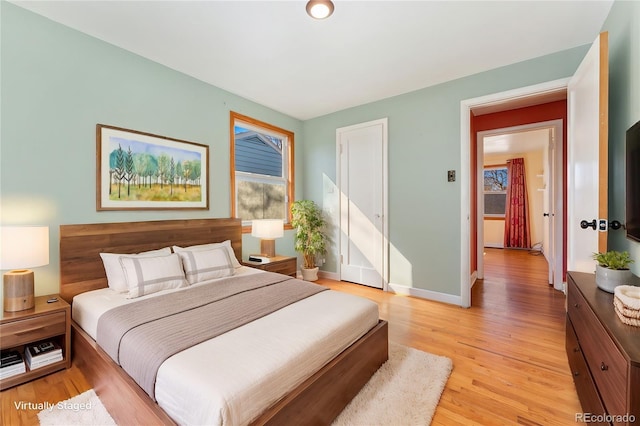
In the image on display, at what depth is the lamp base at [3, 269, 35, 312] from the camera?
71.9 inches

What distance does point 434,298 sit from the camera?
3408 millimetres

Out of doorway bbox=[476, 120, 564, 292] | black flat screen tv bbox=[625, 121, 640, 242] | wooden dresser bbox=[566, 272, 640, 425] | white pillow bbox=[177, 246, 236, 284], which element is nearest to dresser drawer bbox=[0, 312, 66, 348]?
white pillow bbox=[177, 246, 236, 284]

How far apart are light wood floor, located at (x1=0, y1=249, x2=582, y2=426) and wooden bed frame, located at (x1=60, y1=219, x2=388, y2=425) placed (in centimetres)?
42

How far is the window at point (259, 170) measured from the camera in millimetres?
3682

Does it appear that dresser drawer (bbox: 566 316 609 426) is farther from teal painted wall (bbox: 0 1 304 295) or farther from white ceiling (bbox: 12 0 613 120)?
teal painted wall (bbox: 0 1 304 295)

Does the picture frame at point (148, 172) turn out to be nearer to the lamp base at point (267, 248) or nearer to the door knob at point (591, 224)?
the lamp base at point (267, 248)

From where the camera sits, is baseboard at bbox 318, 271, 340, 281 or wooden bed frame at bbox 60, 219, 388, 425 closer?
wooden bed frame at bbox 60, 219, 388, 425

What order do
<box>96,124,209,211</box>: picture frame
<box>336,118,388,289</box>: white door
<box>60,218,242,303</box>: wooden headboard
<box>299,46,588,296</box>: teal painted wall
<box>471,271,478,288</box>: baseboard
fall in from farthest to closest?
<box>471,271,478,288</box>: baseboard
<box>336,118,388,289</box>: white door
<box>299,46,588,296</box>: teal painted wall
<box>96,124,209,211</box>: picture frame
<box>60,218,242,303</box>: wooden headboard

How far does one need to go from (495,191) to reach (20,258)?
9.06 meters

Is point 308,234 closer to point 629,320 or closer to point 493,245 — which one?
point 629,320

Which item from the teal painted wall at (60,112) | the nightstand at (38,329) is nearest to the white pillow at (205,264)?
the teal painted wall at (60,112)

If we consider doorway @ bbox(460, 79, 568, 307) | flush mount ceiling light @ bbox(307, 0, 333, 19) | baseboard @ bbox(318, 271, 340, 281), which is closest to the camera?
flush mount ceiling light @ bbox(307, 0, 333, 19)

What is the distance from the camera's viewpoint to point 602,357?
116 cm

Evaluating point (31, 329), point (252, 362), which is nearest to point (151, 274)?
point (31, 329)
